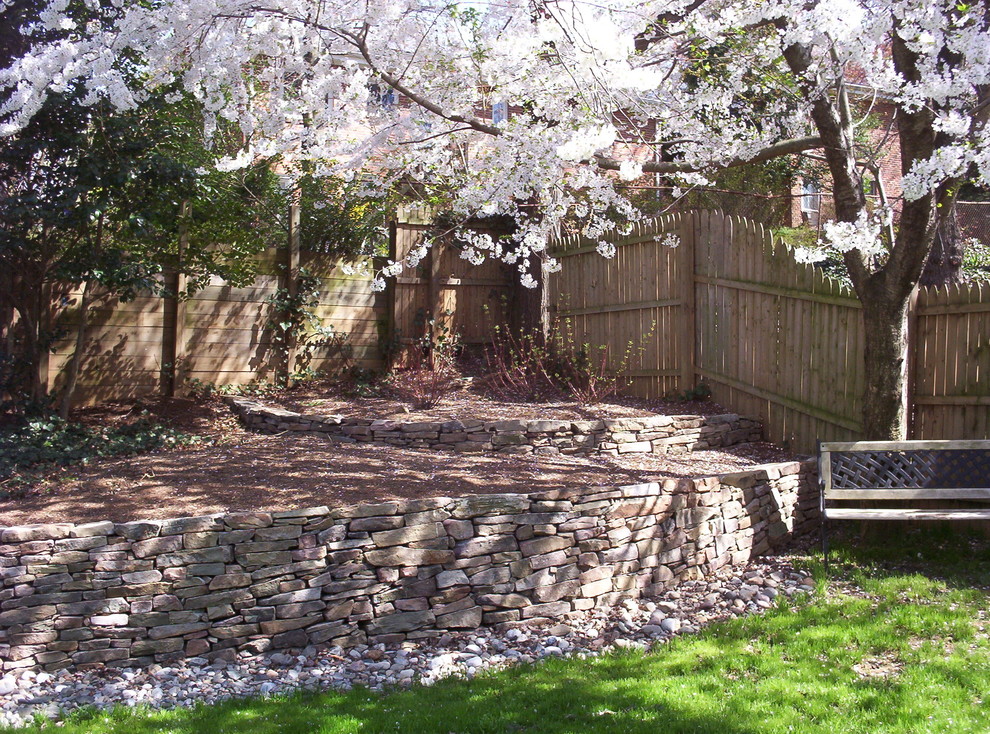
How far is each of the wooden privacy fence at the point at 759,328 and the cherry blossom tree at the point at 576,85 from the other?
0.48 meters

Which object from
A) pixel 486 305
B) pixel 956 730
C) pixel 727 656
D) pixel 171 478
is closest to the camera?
pixel 956 730

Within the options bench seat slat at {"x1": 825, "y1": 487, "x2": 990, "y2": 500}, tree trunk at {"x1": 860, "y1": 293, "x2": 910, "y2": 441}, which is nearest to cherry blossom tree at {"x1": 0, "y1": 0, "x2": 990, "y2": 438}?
tree trunk at {"x1": 860, "y1": 293, "x2": 910, "y2": 441}

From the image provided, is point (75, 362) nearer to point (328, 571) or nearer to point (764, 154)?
point (328, 571)

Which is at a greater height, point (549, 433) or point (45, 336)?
point (45, 336)

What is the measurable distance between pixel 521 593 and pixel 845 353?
351 centimetres

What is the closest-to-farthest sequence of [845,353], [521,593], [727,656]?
[727,656]
[521,593]
[845,353]

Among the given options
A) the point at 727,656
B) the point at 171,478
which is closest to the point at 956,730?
the point at 727,656

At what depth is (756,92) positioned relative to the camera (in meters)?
7.37

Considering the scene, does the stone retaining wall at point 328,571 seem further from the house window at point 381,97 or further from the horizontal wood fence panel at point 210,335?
the horizontal wood fence panel at point 210,335

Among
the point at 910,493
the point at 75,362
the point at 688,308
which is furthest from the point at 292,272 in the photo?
the point at 910,493

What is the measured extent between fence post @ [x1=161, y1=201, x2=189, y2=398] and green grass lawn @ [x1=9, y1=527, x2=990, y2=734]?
17.6ft

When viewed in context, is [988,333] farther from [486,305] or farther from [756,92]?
[486,305]

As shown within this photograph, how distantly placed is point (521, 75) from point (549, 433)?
3.03 metres

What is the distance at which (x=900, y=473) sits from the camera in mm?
5742
